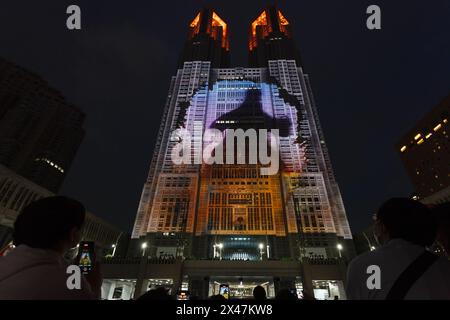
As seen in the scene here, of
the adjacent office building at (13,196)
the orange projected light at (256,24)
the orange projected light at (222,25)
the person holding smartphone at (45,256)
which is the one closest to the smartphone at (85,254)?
the person holding smartphone at (45,256)

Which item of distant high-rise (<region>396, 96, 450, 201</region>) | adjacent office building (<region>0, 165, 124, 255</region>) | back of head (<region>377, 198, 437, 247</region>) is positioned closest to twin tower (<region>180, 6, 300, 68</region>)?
distant high-rise (<region>396, 96, 450, 201</region>)

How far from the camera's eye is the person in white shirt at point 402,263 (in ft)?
6.82

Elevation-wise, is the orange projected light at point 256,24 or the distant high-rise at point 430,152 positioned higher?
the orange projected light at point 256,24

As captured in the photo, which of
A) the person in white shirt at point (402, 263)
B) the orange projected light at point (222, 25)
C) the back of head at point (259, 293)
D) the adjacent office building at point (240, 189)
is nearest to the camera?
the person in white shirt at point (402, 263)

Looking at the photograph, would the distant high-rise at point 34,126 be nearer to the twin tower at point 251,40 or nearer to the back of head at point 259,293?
the twin tower at point 251,40

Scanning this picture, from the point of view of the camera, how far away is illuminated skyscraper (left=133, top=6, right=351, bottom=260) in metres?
59.0

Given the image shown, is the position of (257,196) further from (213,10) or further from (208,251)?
(213,10)

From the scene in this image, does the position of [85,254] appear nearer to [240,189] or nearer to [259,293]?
[259,293]

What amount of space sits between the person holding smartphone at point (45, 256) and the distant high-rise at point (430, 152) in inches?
3267

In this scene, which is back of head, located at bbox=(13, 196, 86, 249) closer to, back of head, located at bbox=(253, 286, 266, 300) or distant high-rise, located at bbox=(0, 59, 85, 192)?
back of head, located at bbox=(253, 286, 266, 300)

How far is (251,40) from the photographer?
11412 cm

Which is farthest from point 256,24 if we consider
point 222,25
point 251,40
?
point 222,25

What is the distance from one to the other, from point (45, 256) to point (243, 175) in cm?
7209
